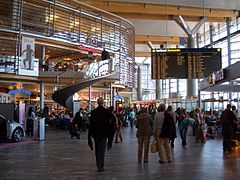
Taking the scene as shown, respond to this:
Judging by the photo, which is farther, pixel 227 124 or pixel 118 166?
pixel 227 124

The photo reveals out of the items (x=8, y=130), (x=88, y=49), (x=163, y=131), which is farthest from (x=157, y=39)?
(x=163, y=131)

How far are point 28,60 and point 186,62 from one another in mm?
9918

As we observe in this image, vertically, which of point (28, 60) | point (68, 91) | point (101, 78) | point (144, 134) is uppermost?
point (28, 60)

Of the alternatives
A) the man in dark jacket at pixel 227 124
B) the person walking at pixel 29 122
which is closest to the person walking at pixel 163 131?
the man in dark jacket at pixel 227 124

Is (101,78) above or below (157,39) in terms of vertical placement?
below

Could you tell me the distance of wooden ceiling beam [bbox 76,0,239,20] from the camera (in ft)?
89.7

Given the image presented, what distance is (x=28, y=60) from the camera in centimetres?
2111

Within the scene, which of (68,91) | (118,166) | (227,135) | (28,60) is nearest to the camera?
(118,166)

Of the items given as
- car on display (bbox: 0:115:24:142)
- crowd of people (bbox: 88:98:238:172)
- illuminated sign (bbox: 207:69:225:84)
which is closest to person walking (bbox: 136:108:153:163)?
crowd of people (bbox: 88:98:238:172)

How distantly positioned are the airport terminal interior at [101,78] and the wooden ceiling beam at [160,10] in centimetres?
9

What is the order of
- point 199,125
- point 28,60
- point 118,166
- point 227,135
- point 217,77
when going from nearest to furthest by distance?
point 118,166 < point 227,135 < point 199,125 < point 217,77 < point 28,60

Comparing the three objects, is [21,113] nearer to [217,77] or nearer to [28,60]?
[28,60]

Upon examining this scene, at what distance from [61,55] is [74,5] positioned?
500 cm

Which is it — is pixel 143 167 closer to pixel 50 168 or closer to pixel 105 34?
pixel 50 168
